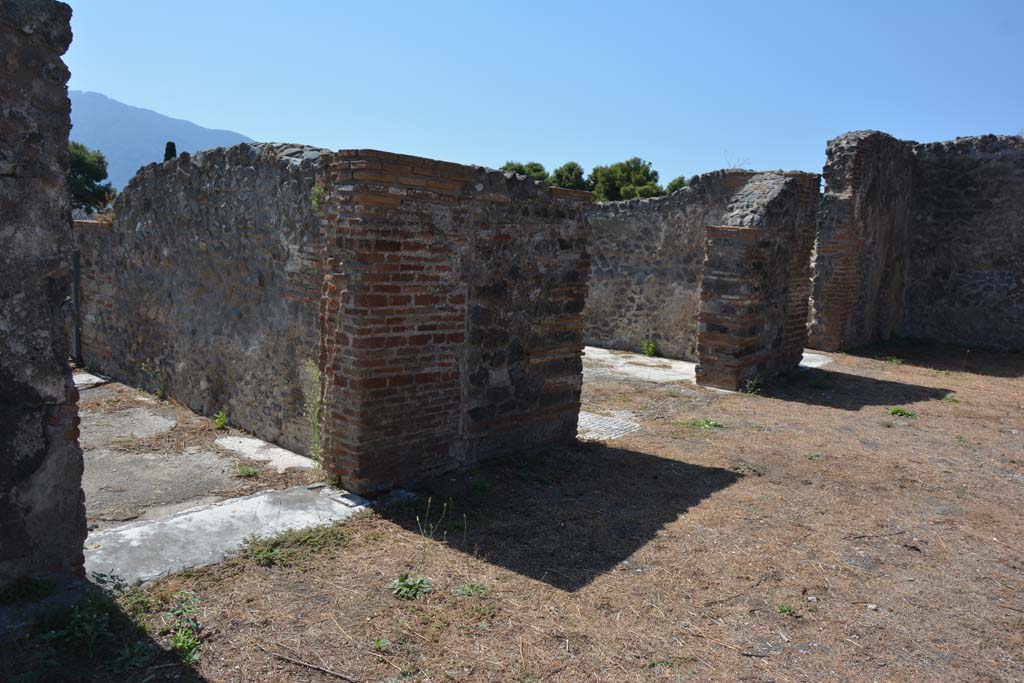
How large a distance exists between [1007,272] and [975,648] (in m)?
13.4

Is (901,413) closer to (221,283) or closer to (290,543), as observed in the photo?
(290,543)

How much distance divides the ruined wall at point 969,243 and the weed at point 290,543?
14.6m

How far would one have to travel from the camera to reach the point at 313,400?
19.1 ft

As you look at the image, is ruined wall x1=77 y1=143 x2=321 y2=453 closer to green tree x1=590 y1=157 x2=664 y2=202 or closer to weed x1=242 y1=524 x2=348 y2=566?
weed x1=242 y1=524 x2=348 y2=566

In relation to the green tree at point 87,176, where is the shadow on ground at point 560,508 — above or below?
below

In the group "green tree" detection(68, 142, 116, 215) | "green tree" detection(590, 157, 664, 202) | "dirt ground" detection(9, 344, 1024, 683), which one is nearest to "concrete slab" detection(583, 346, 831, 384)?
"dirt ground" detection(9, 344, 1024, 683)

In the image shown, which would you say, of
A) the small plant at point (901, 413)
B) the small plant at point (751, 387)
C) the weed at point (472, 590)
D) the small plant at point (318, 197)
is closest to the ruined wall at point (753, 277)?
the small plant at point (751, 387)

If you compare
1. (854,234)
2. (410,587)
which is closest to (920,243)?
(854,234)

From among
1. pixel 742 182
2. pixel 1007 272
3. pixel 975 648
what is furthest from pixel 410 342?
pixel 1007 272

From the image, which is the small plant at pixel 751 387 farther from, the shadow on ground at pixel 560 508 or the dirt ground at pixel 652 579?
the shadow on ground at pixel 560 508

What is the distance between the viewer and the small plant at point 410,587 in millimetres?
3643

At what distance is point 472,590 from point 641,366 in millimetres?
8196

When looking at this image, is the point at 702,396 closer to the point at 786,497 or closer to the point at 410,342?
the point at 786,497

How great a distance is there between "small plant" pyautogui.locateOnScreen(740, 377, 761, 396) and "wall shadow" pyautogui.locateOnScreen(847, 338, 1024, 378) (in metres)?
4.35
